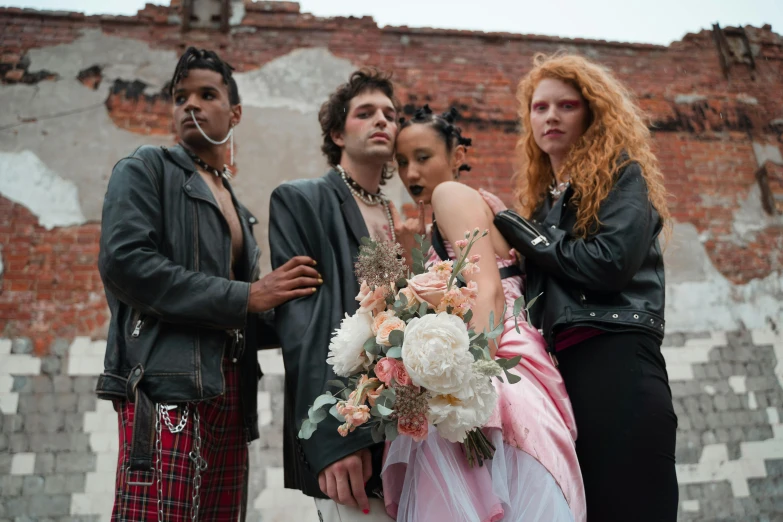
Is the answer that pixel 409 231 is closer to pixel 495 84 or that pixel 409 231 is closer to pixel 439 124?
pixel 439 124

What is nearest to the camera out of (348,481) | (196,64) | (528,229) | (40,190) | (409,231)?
(348,481)

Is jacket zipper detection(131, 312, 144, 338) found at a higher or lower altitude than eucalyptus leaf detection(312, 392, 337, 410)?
higher

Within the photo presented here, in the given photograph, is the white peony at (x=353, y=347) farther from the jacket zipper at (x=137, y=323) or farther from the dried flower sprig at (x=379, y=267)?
the jacket zipper at (x=137, y=323)

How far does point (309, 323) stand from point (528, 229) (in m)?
0.89

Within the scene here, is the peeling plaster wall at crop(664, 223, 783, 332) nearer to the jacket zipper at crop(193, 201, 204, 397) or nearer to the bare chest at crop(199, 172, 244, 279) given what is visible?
the bare chest at crop(199, 172, 244, 279)

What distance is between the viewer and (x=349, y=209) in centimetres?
261

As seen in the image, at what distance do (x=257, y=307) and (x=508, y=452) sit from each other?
1086 mm

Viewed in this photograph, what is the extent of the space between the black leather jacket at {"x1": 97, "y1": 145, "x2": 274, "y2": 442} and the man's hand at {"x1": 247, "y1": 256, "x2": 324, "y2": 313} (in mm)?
144

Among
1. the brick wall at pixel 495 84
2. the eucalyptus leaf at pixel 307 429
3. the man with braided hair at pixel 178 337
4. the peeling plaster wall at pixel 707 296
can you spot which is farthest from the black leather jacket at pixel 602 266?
the peeling plaster wall at pixel 707 296

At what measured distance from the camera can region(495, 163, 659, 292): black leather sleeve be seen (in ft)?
7.45

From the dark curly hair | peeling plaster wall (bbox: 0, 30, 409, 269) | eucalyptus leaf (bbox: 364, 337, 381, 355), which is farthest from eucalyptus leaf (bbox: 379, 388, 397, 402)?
peeling plaster wall (bbox: 0, 30, 409, 269)

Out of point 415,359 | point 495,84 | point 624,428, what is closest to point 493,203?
point 624,428

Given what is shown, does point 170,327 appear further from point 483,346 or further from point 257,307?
point 483,346

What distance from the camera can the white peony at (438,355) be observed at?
1.63 m
